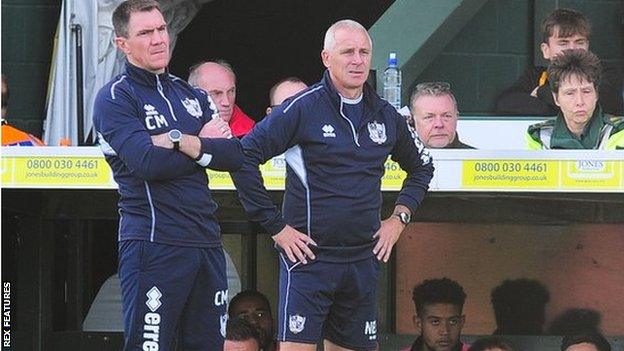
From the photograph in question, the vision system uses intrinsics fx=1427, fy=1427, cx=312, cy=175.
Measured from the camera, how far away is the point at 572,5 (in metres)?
9.55

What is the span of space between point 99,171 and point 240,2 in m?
4.08

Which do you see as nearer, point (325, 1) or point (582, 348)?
point (582, 348)

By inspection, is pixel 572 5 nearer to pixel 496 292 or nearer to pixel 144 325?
pixel 496 292

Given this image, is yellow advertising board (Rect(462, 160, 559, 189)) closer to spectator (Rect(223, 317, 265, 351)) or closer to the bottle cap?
spectator (Rect(223, 317, 265, 351))

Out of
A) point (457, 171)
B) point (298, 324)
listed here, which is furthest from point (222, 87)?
point (298, 324)

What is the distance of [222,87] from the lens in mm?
7320

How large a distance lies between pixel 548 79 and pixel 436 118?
26.2 inches

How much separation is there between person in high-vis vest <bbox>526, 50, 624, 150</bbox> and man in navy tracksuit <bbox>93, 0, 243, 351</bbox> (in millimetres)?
1986

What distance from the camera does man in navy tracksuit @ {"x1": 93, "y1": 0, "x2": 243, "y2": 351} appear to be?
506 cm

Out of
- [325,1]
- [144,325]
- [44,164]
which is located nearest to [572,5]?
[325,1]

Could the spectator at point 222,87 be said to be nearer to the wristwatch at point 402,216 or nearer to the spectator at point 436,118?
the spectator at point 436,118

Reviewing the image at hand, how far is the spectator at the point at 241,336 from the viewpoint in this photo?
22.3ft

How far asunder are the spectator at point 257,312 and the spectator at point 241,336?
2.3 inches

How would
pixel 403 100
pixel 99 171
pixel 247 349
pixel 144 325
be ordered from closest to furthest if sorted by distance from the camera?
pixel 144 325 → pixel 99 171 → pixel 247 349 → pixel 403 100
